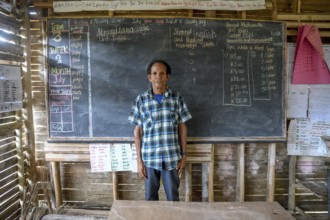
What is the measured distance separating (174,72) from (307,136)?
1.62 meters

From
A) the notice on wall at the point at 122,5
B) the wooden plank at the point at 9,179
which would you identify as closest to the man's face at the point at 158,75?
the notice on wall at the point at 122,5

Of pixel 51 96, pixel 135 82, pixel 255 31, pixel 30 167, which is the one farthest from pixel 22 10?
pixel 255 31

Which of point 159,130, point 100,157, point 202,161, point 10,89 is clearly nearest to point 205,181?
point 202,161

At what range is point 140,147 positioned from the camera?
269 cm

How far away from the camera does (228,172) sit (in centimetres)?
325

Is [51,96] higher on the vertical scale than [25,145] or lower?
higher

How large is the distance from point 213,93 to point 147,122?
2.72ft

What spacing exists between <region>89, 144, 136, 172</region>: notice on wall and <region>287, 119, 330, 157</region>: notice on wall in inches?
70.0

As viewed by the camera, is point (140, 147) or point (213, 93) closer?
point (140, 147)

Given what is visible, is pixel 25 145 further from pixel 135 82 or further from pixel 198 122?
A: pixel 198 122

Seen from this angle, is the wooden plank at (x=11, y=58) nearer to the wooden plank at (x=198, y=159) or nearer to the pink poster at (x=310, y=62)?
the wooden plank at (x=198, y=159)

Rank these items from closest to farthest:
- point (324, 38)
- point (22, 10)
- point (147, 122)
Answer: point (147, 122)
point (22, 10)
point (324, 38)

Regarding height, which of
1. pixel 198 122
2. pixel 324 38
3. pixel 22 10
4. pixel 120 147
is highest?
pixel 22 10

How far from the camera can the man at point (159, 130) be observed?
258 cm
